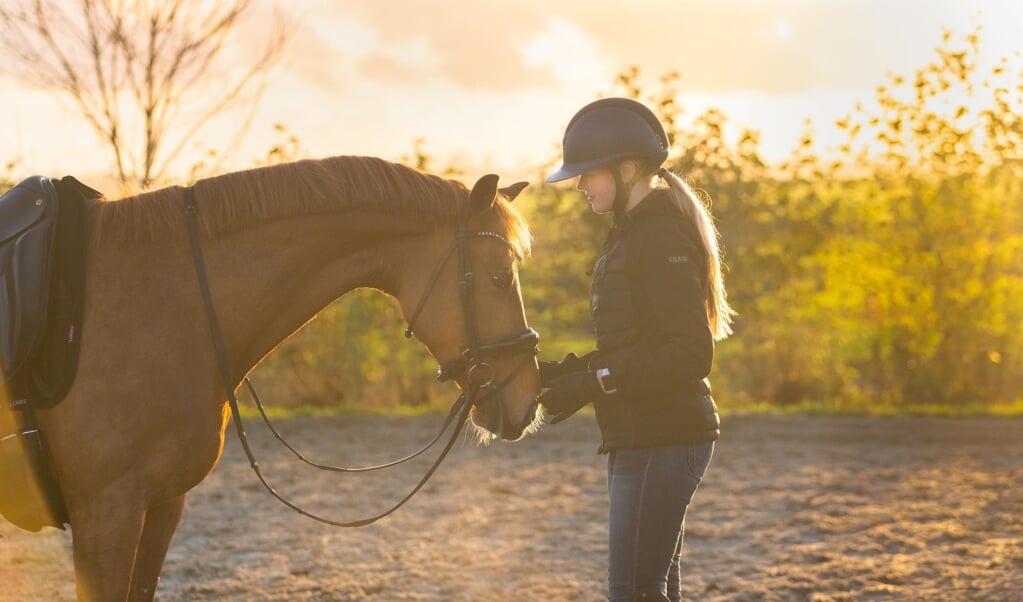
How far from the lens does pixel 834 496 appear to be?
7.39 meters

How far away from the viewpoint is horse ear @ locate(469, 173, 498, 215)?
123 inches

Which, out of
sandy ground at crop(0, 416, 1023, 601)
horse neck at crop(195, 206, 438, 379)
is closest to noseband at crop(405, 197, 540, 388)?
horse neck at crop(195, 206, 438, 379)

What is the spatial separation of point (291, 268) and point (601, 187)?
3.28ft

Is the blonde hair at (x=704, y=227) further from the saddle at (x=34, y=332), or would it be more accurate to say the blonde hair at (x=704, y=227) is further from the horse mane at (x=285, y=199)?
the saddle at (x=34, y=332)

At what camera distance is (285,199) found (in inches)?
127

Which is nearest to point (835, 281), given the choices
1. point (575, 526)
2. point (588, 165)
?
point (575, 526)

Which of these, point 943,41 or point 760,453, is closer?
point 760,453

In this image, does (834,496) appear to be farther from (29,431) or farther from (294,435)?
(29,431)

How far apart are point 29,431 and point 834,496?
5823mm

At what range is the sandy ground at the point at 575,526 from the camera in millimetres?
5363

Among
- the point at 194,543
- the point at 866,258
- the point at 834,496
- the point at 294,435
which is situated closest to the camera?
the point at 194,543

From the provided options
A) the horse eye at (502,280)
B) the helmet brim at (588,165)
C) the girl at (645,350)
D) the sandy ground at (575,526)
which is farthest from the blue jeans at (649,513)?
the sandy ground at (575,526)

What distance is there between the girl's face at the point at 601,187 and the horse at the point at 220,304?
260 mm

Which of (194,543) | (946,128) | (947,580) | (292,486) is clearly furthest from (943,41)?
(194,543)
